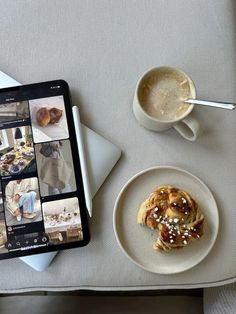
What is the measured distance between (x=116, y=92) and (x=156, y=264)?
23 centimetres

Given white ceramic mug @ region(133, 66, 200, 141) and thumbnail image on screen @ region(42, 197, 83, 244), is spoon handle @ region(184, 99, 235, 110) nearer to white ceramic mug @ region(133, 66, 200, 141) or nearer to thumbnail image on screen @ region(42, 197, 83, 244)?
white ceramic mug @ region(133, 66, 200, 141)

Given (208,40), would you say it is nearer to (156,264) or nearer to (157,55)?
(157,55)

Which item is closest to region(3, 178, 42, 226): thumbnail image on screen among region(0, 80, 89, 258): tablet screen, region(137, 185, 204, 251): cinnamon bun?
region(0, 80, 89, 258): tablet screen

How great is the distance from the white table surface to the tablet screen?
2cm

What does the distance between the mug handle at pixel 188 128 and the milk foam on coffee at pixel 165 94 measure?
0.01 metres

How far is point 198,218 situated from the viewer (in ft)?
1.73

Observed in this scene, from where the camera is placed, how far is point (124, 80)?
582 millimetres

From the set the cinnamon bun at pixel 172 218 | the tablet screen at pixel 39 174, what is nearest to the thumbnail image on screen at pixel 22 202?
the tablet screen at pixel 39 174

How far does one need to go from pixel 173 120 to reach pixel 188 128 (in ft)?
0.13

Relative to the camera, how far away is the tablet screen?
1.74ft

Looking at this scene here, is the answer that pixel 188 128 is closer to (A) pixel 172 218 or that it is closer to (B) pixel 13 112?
(A) pixel 172 218

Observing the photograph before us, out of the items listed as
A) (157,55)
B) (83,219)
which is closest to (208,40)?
(157,55)

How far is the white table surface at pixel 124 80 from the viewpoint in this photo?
1.79ft

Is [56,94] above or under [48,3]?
under
